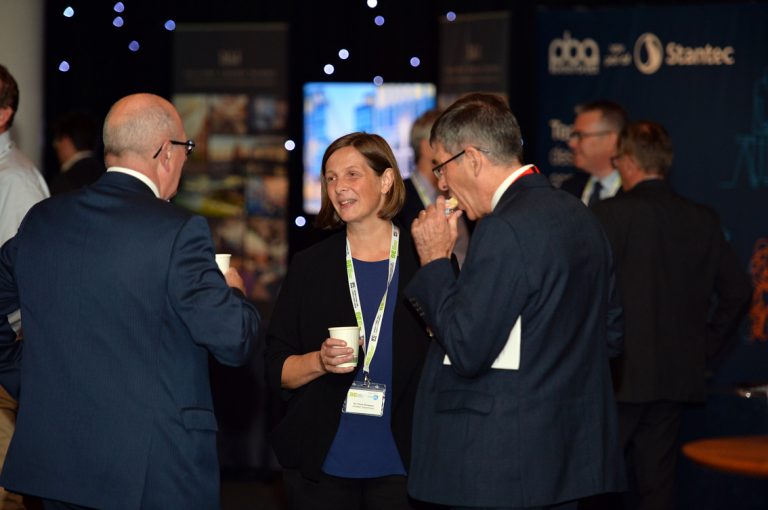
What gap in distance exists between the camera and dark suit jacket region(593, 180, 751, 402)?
4.80 metres

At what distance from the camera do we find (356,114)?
8.90 meters

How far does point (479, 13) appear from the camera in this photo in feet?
26.6

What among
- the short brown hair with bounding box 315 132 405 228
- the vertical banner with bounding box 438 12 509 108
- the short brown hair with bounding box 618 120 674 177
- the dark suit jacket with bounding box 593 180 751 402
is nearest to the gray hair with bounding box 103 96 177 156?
the short brown hair with bounding box 315 132 405 228

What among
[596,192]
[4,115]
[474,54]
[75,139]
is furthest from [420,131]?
[474,54]

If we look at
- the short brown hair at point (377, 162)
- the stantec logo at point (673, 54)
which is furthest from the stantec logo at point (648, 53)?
the short brown hair at point (377, 162)

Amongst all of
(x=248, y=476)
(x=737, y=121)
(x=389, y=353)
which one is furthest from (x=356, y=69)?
(x=389, y=353)

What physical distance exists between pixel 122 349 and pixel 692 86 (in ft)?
17.6

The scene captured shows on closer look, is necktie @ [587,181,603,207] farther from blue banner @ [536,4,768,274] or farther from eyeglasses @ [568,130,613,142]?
blue banner @ [536,4,768,274]

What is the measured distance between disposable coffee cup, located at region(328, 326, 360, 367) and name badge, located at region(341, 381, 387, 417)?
0.18m

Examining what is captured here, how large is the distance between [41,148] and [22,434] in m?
6.62

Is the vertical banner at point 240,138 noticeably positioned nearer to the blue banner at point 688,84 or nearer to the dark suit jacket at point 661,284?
the blue banner at point 688,84

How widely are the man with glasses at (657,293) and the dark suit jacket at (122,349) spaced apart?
8.09 ft

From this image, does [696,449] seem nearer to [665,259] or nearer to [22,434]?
[22,434]

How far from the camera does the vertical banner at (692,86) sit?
23.0 feet
